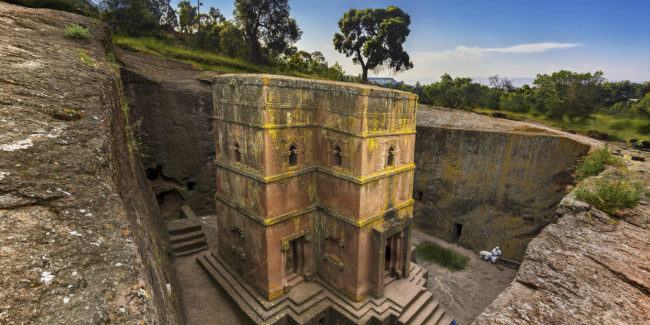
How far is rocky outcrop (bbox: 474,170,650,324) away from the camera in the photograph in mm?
3072

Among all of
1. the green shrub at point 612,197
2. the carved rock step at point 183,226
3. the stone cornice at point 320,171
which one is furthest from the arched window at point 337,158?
the carved rock step at point 183,226

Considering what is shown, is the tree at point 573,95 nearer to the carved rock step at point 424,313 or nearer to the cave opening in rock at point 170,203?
the carved rock step at point 424,313

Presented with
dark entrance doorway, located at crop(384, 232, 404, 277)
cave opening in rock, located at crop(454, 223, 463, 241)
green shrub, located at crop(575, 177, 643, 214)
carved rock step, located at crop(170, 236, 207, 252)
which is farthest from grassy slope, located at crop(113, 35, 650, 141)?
green shrub, located at crop(575, 177, 643, 214)

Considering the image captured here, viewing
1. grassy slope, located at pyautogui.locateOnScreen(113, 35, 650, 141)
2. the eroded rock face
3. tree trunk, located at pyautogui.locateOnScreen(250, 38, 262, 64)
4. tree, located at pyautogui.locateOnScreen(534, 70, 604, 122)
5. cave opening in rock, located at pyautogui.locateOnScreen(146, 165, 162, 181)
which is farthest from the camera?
tree trunk, located at pyautogui.locateOnScreen(250, 38, 262, 64)

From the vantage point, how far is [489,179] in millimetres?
13961

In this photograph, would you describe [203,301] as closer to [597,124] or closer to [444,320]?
[444,320]

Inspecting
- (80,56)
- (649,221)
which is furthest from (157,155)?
(649,221)

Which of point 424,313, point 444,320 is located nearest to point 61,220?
point 424,313

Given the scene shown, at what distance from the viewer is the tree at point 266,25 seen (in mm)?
21094

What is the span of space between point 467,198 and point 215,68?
57.2 feet

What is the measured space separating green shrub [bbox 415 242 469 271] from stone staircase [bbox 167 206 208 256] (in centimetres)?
1044

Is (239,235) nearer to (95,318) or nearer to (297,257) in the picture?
(297,257)

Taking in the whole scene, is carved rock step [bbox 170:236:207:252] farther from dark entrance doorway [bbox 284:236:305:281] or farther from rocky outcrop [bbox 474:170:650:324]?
rocky outcrop [bbox 474:170:650:324]

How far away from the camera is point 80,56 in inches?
221
